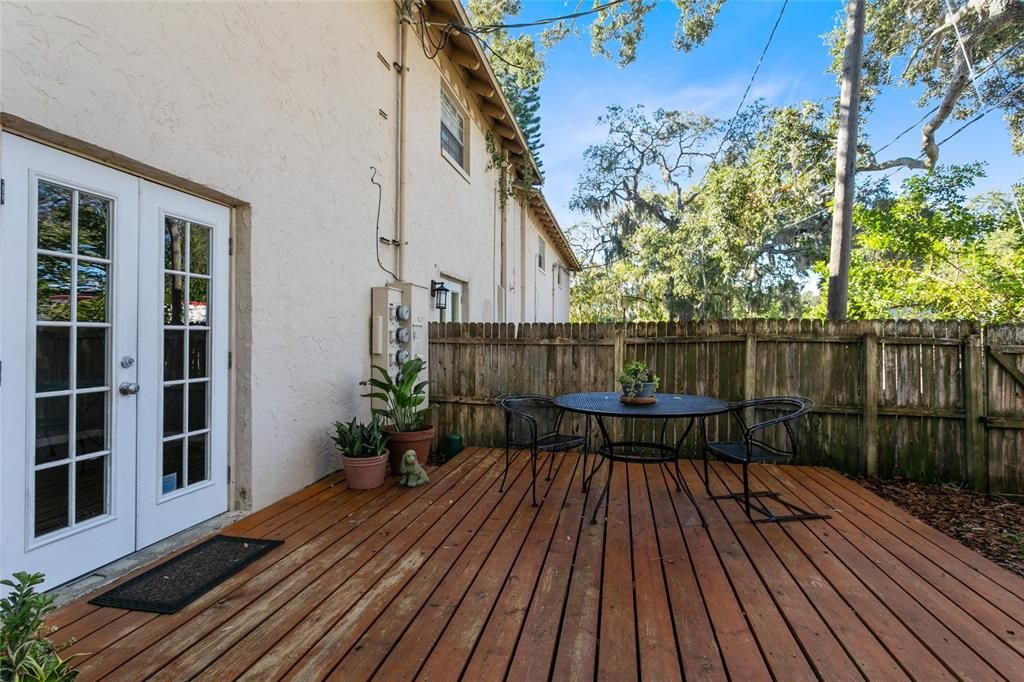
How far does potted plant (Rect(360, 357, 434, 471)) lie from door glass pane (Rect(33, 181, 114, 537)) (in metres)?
1.97

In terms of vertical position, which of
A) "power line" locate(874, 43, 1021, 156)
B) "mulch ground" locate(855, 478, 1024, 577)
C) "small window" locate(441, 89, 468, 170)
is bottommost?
"mulch ground" locate(855, 478, 1024, 577)

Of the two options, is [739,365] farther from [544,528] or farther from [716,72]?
[716,72]

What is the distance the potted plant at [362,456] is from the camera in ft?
12.0

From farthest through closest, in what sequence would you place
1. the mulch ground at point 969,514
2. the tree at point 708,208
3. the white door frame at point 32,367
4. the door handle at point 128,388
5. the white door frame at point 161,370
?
the tree at point 708,208 < the mulch ground at point 969,514 < the white door frame at point 161,370 < the door handle at point 128,388 < the white door frame at point 32,367

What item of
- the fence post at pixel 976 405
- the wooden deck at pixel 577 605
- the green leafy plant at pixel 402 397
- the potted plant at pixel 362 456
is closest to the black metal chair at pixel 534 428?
the wooden deck at pixel 577 605

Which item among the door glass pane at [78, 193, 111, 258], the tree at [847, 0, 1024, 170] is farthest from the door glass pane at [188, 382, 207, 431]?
the tree at [847, 0, 1024, 170]

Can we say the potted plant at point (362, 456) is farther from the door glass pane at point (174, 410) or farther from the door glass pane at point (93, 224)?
the door glass pane at point (93, 224)

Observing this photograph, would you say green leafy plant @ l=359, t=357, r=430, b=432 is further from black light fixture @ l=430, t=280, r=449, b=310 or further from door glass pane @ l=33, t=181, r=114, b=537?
door glass pane @ l=33, t=181, r=114, b=537

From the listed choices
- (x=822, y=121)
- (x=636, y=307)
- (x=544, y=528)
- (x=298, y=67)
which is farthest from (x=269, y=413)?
(x=636, y=307)

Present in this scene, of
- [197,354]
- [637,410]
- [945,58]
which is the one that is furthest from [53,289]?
[945,58]

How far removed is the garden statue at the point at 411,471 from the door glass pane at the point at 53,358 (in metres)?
2.18

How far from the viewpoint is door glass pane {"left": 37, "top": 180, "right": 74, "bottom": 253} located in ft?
6.78

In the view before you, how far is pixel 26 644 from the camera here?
1213 mm

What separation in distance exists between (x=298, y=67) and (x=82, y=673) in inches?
149
